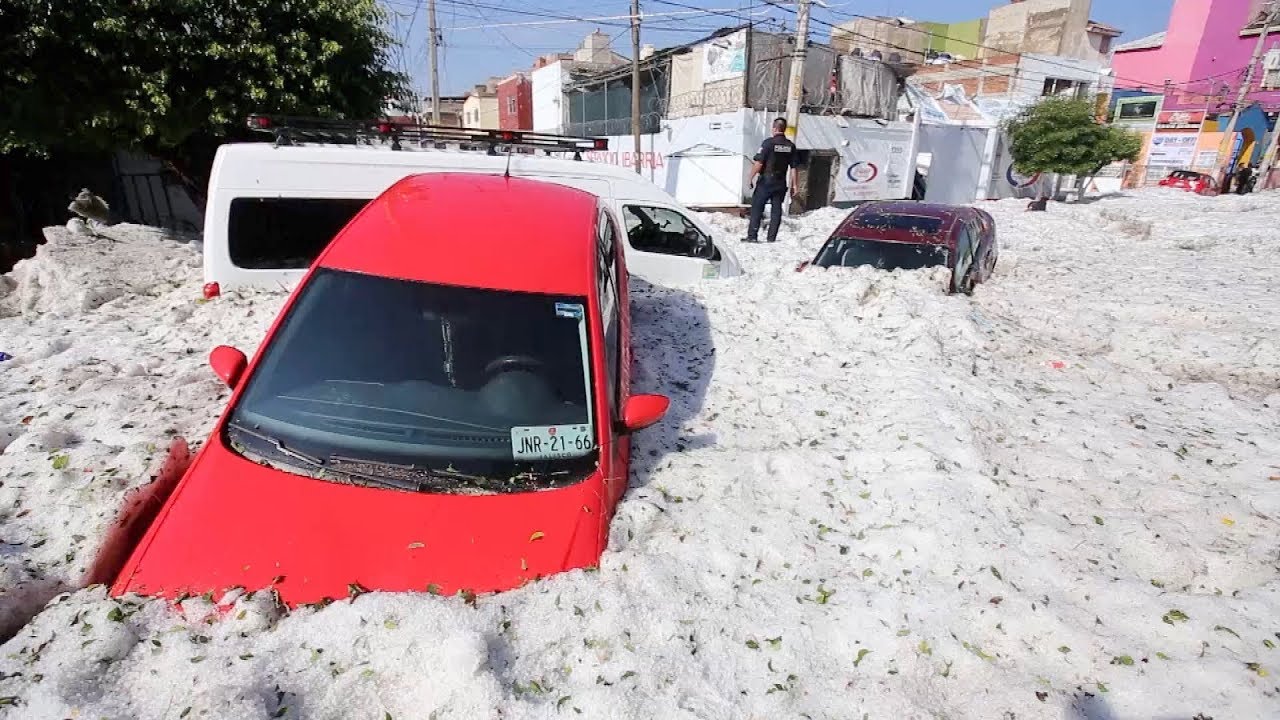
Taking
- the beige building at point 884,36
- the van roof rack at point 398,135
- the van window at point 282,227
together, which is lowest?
the van window at point 282,227

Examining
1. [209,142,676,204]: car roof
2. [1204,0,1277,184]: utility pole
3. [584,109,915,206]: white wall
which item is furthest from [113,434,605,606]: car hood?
[1204,0,1277,184]: utility pole

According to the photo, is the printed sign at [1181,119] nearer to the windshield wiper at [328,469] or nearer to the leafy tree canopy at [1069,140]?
the leafy tree canopy at [1069,140]

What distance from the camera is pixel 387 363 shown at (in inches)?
114

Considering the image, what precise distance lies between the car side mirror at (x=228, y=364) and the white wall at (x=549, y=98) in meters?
30.7

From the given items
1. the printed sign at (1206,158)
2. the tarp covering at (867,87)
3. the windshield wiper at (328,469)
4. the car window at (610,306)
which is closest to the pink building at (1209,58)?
the printed sign at (1206,158)

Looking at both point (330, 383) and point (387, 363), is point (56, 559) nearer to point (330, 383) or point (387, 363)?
point (330, 383)

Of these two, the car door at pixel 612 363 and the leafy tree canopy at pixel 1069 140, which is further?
the leafy tree canopy at pixel 1069 140

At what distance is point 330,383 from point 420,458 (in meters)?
0.62

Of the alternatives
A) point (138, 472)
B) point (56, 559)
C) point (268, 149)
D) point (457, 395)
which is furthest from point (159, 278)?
point (457, 395)

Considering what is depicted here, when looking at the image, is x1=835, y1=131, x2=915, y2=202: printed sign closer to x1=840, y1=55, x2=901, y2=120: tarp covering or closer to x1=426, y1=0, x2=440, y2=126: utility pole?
x1=840, y1=55, x2=901, y2=120: tarp covering

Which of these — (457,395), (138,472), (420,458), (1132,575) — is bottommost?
(1132,575)

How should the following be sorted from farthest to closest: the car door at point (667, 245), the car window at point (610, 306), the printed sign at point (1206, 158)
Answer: the printed sign at point (1206, 158)
the car door at point (667, 245)
the car window at point (610, 306)

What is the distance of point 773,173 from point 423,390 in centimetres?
964

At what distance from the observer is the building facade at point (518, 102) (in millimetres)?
39875
